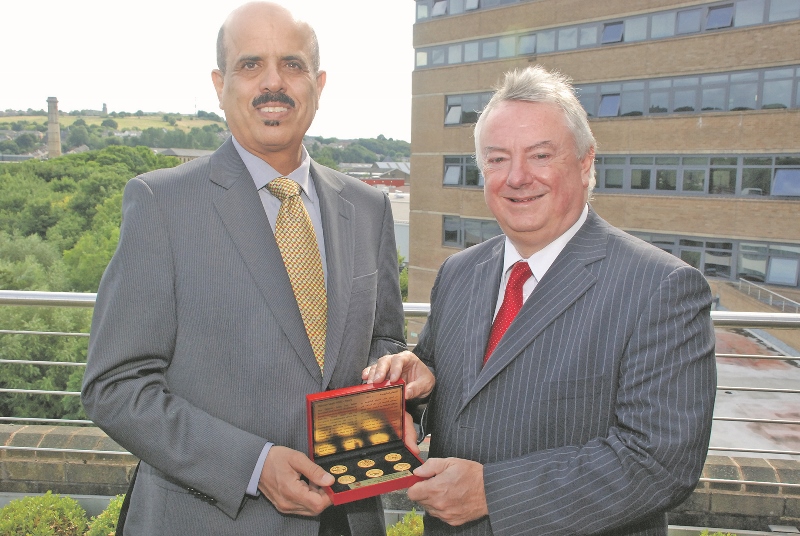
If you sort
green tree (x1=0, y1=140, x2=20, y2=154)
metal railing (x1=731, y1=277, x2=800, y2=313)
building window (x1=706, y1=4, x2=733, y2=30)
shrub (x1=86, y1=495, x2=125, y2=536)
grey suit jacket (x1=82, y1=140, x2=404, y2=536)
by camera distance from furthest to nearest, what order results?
green tree (x1=0, y1=140, x2=20, y2=154) → building window (x1=706, y1=4, x2=733, y2=30) → metal railing (x1=731, y1=277, x2=800, y2=313) → shrub (x1=86, y1=495, x2=125, y2=536) → grey suit jacket (x1=82, y1=140, x2=404, y2=536)

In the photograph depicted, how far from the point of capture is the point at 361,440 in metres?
1.81

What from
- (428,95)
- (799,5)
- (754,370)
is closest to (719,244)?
(754,370)

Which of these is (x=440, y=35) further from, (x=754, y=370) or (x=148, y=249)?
(x=148, y=249)

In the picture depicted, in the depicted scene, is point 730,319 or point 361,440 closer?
point 361,440

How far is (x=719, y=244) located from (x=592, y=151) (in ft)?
103

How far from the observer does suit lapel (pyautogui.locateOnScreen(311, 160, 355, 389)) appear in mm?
1865

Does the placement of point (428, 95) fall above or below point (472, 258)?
above

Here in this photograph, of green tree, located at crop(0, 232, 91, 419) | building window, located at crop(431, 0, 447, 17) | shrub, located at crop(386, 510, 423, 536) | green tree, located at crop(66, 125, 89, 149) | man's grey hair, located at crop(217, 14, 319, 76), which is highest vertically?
building window, located at crop(431, 0, 447, 17)

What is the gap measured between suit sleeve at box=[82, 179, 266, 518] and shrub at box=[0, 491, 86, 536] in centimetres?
173

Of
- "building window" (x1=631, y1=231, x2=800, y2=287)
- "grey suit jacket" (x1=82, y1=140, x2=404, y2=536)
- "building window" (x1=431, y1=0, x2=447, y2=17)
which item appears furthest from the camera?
"building window" (x1=431, y1=0, x2=447, y2=17)

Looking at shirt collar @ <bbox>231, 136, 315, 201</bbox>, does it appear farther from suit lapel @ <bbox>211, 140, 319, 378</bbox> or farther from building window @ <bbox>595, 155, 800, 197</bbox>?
building window @ <bbox>595, 155, 800, 197</bbox>

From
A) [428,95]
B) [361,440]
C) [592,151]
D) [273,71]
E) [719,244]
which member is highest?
[428,95]

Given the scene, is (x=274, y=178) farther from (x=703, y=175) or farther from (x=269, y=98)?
(x=703, y=175)

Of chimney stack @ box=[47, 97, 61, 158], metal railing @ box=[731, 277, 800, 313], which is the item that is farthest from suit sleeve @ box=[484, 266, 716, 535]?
chimney stack @ box=[47, 97, 61, 158]
